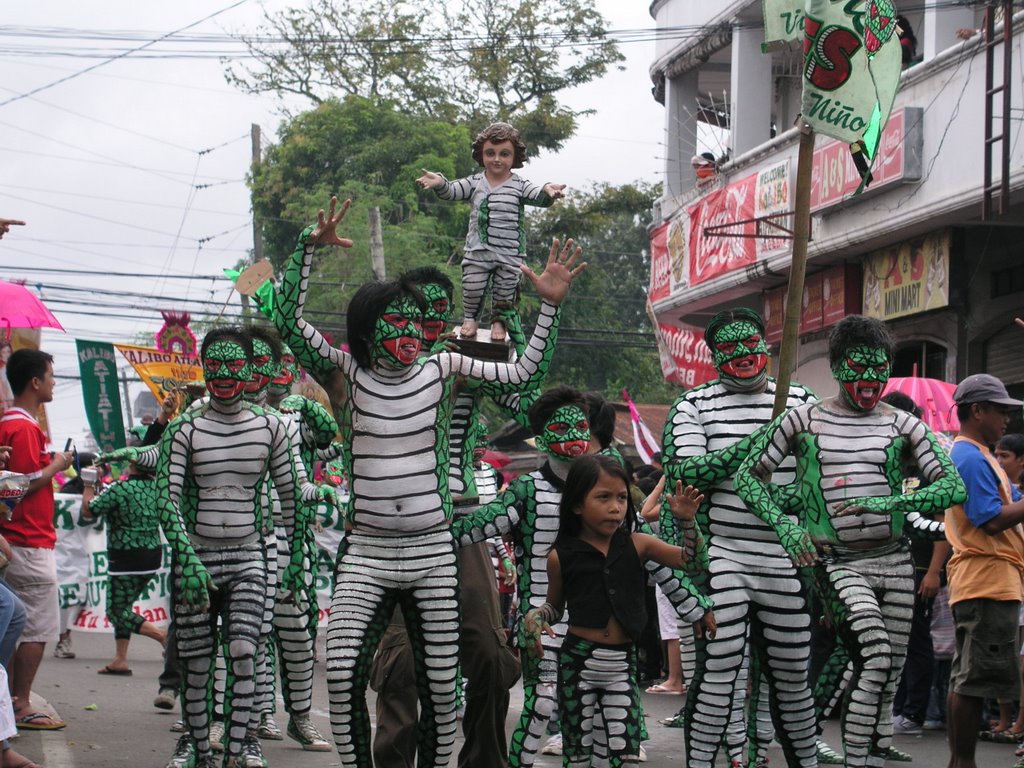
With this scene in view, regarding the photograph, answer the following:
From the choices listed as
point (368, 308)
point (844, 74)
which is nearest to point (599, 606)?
point (368, 308)

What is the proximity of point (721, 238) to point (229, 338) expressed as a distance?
1483 cm

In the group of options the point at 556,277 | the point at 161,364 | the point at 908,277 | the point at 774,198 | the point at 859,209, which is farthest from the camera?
the point at 161,364

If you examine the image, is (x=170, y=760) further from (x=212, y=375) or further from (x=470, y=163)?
(x=470, y=163)

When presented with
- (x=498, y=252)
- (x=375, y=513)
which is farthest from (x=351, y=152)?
(x=375, y=513)

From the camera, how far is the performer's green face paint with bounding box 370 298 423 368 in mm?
6574

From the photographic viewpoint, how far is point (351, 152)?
1478 inches

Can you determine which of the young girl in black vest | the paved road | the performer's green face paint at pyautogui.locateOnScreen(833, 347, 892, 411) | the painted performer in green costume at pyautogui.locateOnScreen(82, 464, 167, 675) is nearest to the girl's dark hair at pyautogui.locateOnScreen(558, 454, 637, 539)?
the young girl in black vest

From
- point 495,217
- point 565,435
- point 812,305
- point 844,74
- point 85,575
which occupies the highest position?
point 812,305

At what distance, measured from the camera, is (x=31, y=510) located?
28.9ft

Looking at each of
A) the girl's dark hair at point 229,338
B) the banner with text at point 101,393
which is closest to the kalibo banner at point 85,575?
the banner with text at point 101,393

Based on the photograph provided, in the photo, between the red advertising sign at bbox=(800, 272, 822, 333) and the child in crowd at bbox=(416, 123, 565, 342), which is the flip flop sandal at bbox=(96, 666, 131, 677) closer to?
the child in crowd at bbox=(416, 123, 565, 342)

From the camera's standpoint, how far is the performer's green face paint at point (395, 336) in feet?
21.6

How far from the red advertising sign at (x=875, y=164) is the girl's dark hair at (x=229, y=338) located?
9.41 meters

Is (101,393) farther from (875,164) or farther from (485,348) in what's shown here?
(485,348)
